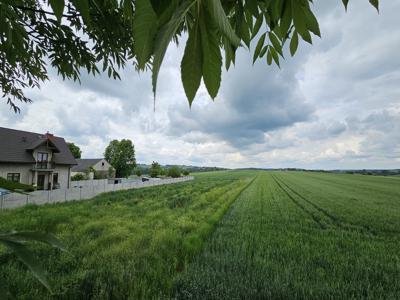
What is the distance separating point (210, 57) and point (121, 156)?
57.6 metres

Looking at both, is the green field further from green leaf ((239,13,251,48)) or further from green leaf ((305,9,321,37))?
green leaf ((305,9,321,37))

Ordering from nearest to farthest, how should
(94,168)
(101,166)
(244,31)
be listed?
1. (244,31)
2. (94,168)
3. (101,166)

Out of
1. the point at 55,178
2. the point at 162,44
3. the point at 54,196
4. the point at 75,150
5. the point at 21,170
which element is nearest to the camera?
the point at 162,44

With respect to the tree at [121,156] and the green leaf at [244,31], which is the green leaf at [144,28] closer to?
the green leaf at [244,31]

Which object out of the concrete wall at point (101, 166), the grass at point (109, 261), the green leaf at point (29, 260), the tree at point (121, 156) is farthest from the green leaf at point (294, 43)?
the tree at point (121, 156)

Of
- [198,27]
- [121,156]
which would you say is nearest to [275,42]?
[198,27]

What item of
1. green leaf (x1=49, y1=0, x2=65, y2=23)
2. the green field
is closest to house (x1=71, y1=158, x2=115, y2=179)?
the green field

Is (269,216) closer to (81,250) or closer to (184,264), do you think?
(184,264)

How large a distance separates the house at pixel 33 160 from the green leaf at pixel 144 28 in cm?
2505

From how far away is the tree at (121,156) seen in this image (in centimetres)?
5409

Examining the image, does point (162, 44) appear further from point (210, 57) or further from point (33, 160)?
point (33, 160)

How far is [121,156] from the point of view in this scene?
54.5m

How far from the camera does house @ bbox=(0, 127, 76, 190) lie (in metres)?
20.5

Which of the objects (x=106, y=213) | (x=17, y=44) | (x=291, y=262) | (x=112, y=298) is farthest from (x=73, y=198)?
(x=17, y=44)
